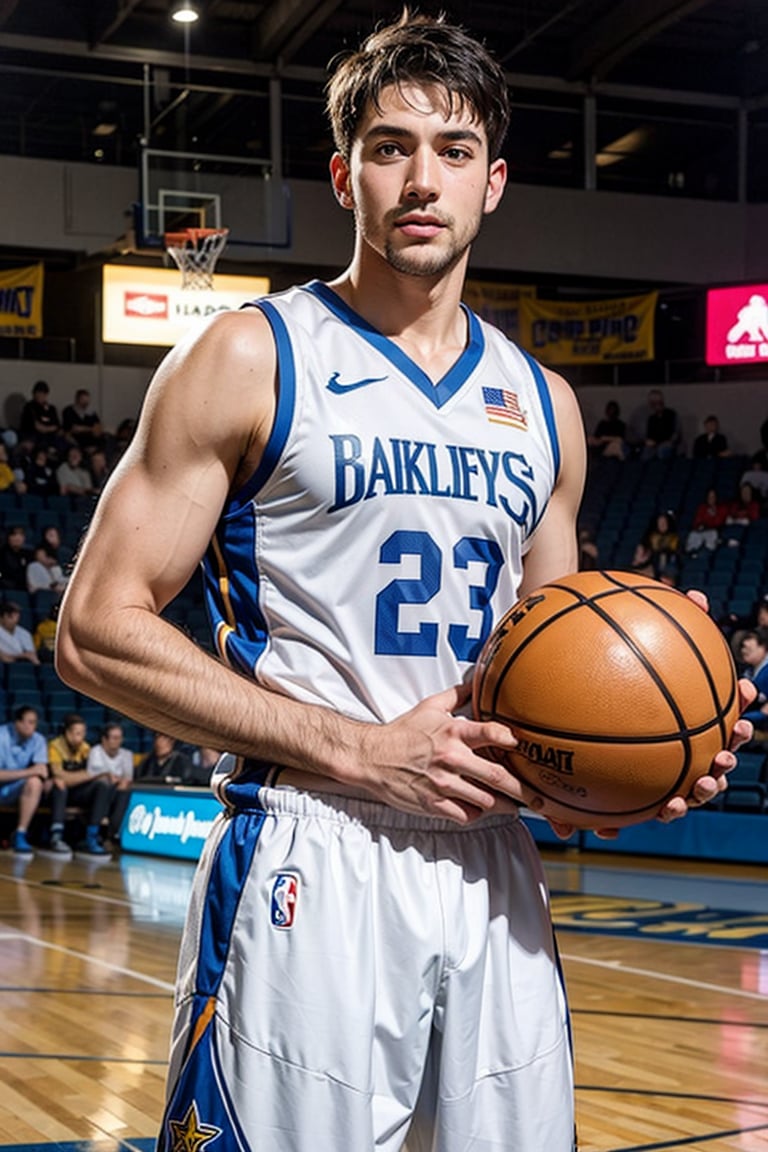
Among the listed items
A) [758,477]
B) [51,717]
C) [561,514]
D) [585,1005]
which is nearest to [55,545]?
[51,717]

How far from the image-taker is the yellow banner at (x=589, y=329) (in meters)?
17.1

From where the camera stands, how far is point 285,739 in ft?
5.71

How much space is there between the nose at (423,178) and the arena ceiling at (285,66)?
46.5ft

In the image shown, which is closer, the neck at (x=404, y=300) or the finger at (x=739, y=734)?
the finger at (x=739, y=734)

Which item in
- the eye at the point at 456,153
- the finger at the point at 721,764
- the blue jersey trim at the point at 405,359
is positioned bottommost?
the finger at the point at 721,764

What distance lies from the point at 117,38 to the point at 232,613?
1572 cm

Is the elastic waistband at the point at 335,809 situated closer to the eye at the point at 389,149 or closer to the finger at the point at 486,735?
the finger at the point at 486,735

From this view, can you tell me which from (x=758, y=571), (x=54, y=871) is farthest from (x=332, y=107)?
(x=758, y=571)

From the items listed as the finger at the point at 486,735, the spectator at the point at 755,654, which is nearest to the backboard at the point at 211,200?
the spectator at the point at 755,654

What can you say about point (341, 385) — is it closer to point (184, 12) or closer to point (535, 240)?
point (184, 12)

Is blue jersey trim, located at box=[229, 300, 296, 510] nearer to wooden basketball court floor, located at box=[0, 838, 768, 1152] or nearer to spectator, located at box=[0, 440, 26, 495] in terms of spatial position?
wooden basketball court floor, located at box=[0, 838, 768, 1152]

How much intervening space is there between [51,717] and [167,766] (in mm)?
1468

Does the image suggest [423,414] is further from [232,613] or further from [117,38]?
[117,38]

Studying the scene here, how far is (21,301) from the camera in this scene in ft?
53.2
